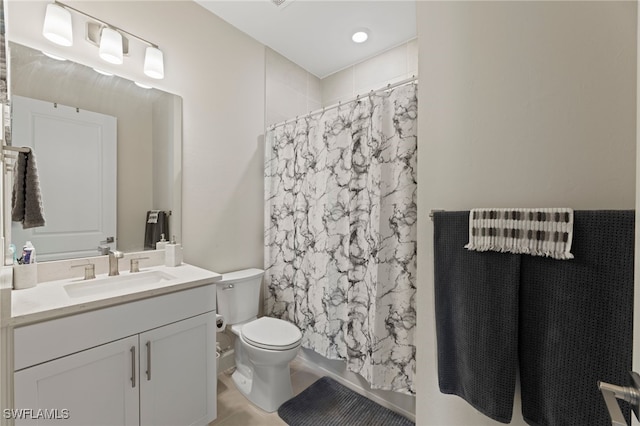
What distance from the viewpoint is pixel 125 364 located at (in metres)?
1.17

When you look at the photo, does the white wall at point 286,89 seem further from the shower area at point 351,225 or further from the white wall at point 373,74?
the white wall at point 373,74

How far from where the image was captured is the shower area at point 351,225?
152 centimetres

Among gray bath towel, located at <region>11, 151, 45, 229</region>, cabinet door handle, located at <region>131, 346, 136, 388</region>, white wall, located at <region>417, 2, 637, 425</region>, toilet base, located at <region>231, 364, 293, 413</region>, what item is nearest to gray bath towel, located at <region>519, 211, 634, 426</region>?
white wall, located at <region>417, 2, 637, 425</region>

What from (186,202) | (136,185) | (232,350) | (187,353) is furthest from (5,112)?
(232,350)

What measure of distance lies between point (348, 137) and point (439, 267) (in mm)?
1048

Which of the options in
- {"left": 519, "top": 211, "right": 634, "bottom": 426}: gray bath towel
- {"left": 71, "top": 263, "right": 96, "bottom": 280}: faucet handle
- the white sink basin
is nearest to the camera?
{"left": 519, "top": 211, "right": 634, "bottom": 426}: gray bath towel

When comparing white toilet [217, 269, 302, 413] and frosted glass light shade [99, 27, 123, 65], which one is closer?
frosted glass light shade [99, 27, 123, 65]

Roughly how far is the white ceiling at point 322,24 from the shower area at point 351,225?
142 mm

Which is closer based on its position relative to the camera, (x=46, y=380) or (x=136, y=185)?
(x=46, y=380)

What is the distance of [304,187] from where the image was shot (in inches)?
79.6

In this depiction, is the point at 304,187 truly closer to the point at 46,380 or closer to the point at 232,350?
the point at 232,350

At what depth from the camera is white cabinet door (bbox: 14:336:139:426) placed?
952 millimetres

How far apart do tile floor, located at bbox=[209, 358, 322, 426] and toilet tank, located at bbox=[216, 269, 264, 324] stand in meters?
0.46

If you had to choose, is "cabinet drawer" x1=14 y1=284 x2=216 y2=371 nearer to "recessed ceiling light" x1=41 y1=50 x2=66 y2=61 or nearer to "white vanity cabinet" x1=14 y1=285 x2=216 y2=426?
"white vanity cabinet" x1=14 y1=285 x2=216 y2=426
